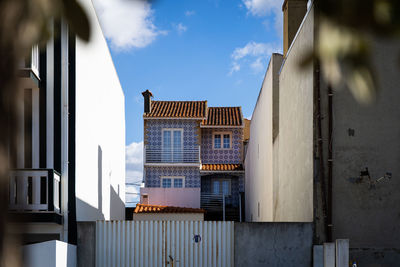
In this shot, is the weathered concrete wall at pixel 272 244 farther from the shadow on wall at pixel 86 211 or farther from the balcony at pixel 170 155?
the balcony at pixel 170 155

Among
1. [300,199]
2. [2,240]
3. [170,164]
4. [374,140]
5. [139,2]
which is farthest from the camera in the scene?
[170,164]

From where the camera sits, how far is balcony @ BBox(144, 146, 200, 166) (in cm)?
3428

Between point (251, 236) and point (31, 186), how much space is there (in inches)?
A: 190

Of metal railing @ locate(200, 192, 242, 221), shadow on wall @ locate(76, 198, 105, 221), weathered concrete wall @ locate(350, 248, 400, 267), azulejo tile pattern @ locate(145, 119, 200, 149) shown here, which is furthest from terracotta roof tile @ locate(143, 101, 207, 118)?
weathered concrete wall @ locate(350, 248, 400, 267)

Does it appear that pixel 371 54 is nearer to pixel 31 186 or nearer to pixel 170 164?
pixel 31 186

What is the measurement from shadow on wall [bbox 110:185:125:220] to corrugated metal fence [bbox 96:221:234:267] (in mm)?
7121

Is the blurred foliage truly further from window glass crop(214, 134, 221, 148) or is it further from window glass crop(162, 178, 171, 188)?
window glass crop(214, 134, 221, 148)

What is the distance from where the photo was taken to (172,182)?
34.6 m

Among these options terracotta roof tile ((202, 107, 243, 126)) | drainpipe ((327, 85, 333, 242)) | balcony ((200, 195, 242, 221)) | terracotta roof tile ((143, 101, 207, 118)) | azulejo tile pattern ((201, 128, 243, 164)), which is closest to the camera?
drainpipe ((327, 85, 333, 242))

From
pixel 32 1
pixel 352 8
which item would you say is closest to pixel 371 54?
pixel 352 8

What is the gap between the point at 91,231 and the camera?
38.9 feet

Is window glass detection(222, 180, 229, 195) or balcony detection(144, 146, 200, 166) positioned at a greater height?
balcony detection(144, 146, 200, 166)

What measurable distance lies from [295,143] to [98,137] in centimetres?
576

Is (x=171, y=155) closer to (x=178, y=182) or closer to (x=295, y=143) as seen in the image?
(x=178, y=182)
